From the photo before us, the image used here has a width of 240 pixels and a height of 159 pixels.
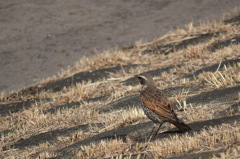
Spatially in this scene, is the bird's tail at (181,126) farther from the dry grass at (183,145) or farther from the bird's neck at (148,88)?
the bird's neck at (148,88)

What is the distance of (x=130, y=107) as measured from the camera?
30.5 ft

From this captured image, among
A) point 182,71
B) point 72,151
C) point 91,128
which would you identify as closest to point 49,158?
point 72,151

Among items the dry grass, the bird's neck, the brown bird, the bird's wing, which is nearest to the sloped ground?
the dry grass

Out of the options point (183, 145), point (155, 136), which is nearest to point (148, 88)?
point (155, 136)

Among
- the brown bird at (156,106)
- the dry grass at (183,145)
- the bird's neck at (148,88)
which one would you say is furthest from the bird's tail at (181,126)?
the bird's neck at (148,88)

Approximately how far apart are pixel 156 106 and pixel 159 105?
0.05 m

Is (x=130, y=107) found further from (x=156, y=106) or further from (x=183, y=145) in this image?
(x=183, y=145)

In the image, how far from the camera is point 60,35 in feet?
72.0

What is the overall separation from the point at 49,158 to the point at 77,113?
2.73 meters

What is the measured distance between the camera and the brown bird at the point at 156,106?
20.5ft

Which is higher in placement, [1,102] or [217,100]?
[217,100]

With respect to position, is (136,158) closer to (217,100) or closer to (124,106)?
(217,100)

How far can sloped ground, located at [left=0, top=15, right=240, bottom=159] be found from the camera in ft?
19.9

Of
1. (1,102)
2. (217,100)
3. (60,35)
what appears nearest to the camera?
(217,100)
